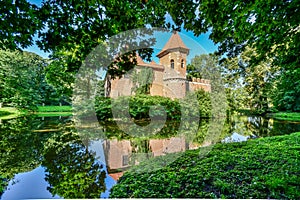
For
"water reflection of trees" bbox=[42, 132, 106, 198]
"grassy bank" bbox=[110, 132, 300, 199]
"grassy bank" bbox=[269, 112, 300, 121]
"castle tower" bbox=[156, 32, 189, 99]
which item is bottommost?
"water reflection of trees" bbox=[42, 132, 106, 198]

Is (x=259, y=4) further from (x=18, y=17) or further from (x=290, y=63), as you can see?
(x=18, y=17)

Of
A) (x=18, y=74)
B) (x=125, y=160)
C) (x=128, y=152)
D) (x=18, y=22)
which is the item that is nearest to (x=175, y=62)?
(x=128, y=152)

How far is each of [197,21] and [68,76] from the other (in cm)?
321

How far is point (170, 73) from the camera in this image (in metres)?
5.87

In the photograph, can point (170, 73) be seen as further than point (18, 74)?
Yes

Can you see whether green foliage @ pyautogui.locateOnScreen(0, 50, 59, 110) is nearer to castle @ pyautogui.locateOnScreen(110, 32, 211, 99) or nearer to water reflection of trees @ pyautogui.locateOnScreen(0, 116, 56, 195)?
water reflection of trees @ pyautogui.locateOnScreen(0, 116, 56, 195)

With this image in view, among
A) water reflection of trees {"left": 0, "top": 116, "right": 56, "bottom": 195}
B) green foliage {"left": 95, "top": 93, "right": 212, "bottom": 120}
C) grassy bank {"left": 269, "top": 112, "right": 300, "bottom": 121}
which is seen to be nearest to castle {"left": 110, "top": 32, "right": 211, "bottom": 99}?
green foliage {"left": 95, "top": 93, "right": 212, "bottom": 120}

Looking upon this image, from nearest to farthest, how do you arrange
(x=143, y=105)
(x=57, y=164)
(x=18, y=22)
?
1. (x=18, y=22)
2. (x=57, y=164)
3. (x=143, y=105)

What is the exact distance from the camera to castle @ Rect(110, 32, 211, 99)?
13.7ft

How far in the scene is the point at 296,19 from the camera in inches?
95.0

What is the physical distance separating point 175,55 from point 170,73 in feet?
2.90

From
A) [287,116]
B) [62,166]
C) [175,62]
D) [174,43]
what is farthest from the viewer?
[287,116]

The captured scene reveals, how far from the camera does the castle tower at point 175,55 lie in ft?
13.3

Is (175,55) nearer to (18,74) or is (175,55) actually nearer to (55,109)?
(18,74)
